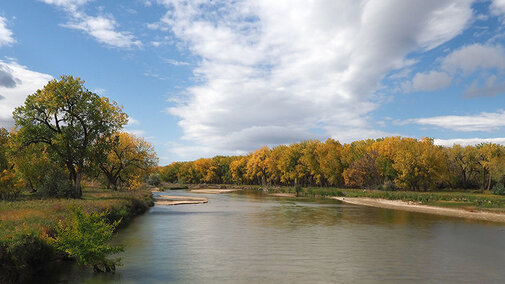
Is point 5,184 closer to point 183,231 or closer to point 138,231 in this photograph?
point 138,231

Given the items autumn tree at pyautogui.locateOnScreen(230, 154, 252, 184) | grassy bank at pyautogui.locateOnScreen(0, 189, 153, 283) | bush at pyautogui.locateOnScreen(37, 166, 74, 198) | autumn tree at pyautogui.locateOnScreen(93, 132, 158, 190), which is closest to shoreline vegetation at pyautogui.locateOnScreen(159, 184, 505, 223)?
autumn tree at pyautogui.locateOnScreen(93, 132, 158, 190)

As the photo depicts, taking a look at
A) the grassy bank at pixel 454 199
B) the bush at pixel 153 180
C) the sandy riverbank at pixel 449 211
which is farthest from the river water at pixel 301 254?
the bush at pixel 153 180

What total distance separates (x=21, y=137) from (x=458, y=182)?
128m

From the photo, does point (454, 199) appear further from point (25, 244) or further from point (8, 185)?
point (8, 185)

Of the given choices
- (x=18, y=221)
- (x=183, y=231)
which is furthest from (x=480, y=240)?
(x=18, y=221)

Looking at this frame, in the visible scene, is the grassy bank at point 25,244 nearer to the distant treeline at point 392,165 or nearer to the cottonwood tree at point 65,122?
the cottonwood tree at point 65,122

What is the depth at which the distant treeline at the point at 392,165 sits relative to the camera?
90.8 meters

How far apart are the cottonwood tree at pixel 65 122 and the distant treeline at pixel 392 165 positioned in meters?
74.8

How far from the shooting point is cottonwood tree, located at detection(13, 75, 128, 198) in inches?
1646

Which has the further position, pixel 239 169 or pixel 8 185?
pixel 239 169

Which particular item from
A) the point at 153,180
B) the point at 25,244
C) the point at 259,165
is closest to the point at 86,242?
the point at 25,244

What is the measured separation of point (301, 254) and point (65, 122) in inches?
1489

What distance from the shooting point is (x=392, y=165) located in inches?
3654

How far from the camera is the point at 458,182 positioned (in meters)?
116
